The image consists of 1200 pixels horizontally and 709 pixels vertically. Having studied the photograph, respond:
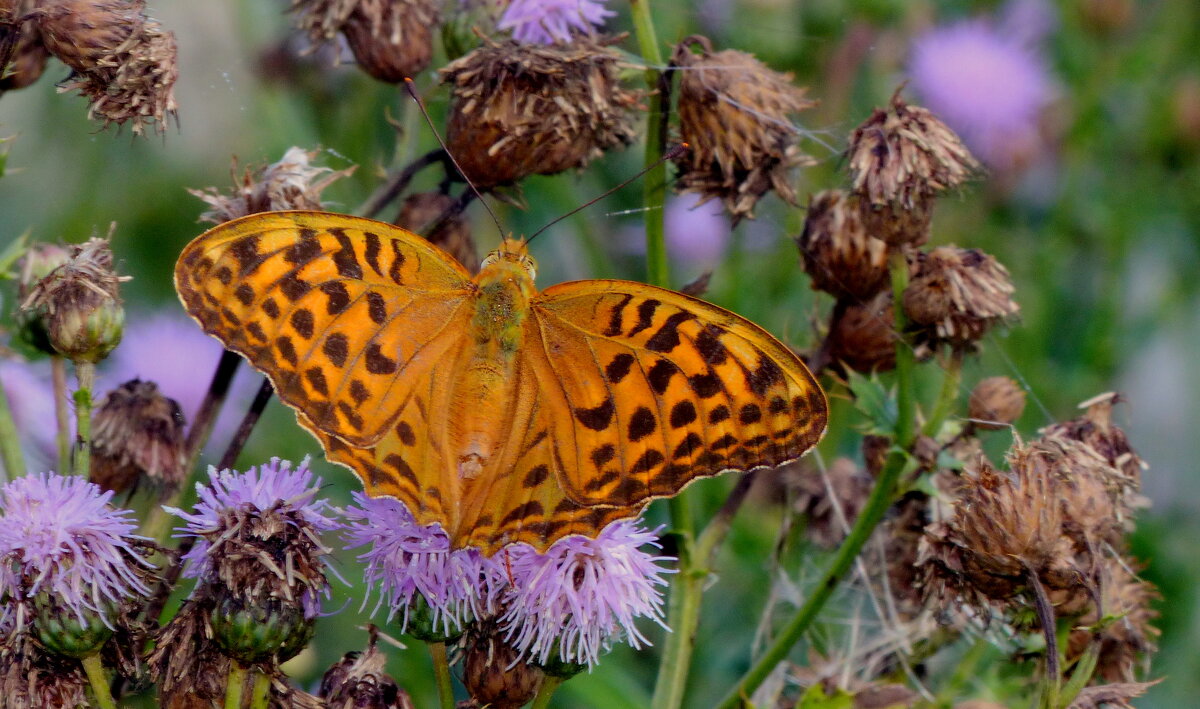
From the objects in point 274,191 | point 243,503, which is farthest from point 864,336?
point 243,503

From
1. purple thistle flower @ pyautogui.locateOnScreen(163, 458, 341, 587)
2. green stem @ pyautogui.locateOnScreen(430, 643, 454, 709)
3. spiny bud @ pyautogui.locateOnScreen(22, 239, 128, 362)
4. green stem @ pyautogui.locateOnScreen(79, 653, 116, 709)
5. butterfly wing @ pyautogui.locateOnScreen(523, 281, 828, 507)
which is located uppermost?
butterfly wing @ pyautogui.locateOnScreen(523, 281, 828, 507)

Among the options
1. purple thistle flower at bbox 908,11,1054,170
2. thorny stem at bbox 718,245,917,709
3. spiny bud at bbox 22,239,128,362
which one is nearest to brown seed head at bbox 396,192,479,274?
spiny bud at bbox 22,239,128,362

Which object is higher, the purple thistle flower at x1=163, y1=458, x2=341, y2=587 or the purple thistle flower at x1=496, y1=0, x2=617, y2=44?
the purple thistle flower at x1=496, y1=0, x2=617, y2=44

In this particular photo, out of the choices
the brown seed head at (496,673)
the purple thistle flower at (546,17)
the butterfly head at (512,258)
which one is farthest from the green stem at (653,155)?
the brown seed head at (496,673)

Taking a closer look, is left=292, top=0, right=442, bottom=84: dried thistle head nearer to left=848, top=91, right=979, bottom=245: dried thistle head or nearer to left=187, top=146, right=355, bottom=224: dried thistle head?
left=187, top=146, right=355, bottom=224: dried thistle head

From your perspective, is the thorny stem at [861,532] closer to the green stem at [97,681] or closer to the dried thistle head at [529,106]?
the dried thistle head at [529,106]
